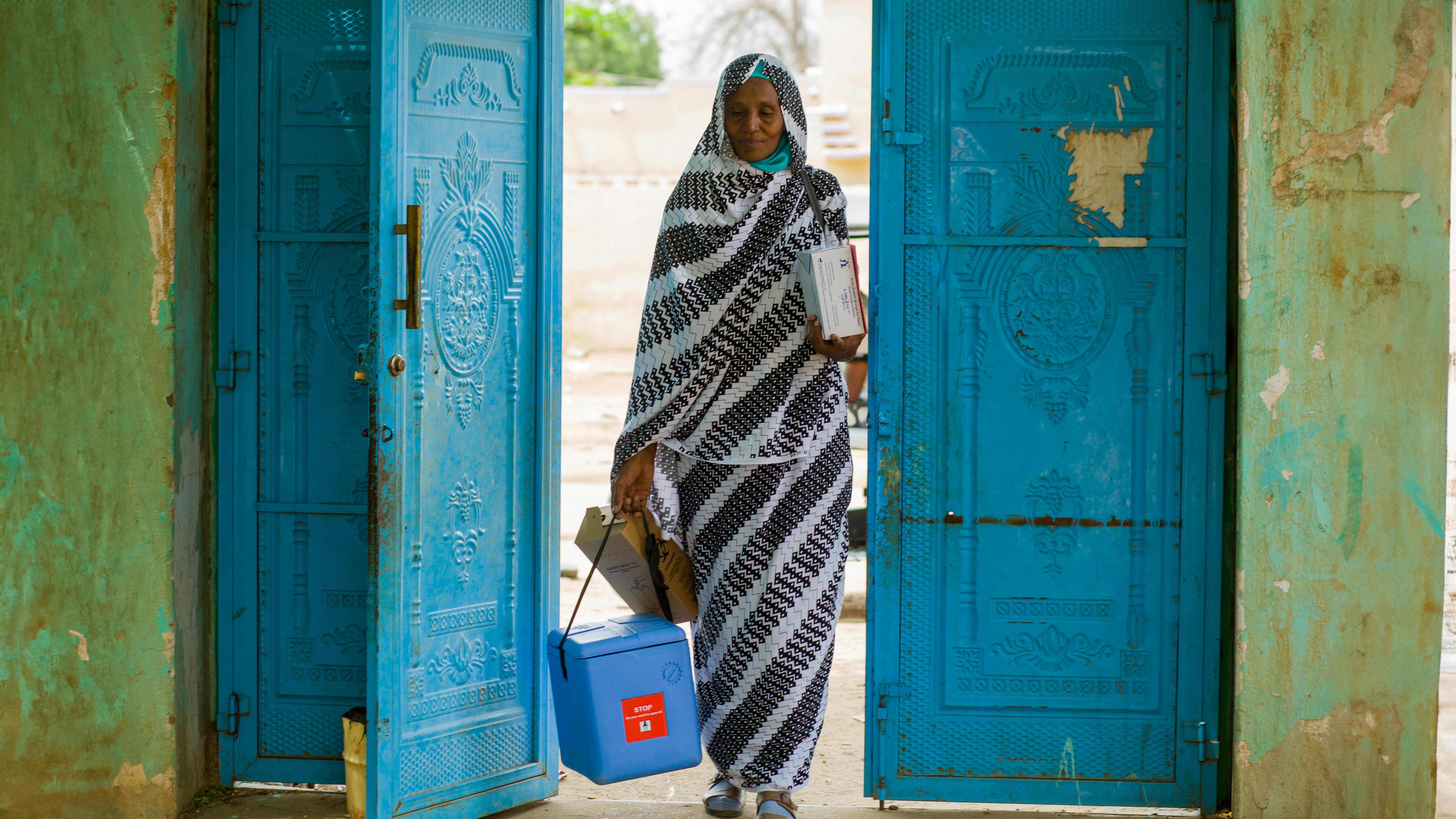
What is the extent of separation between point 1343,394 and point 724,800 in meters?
1.98

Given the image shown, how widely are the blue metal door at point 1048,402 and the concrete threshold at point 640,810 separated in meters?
0.05

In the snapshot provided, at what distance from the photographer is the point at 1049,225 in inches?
131

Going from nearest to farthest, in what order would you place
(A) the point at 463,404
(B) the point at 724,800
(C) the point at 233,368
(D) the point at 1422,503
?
(D) the point at 1422,503 → (A) the point at 463,404 → (B) the point at 724,800 → (C) the point at 233,368

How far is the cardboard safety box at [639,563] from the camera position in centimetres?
328

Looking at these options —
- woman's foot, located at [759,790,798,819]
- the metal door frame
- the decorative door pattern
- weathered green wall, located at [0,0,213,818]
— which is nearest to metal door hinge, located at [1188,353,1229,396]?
woman's foot, located at [759,790,798,819]

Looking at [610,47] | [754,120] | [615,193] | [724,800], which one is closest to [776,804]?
[724,800]

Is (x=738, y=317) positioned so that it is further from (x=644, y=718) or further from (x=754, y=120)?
(x=644, y=718)

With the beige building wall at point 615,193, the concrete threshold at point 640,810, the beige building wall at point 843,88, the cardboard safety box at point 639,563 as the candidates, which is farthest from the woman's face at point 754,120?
the beige building wall at point 615,193

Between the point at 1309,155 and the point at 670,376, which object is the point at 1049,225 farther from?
the point at 670,376

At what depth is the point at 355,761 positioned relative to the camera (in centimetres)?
327

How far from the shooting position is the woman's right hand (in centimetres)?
334

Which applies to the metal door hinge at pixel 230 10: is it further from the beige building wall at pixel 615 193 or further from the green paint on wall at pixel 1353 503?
the beige building wall at pixel 615 193

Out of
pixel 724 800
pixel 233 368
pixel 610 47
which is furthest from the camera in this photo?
pixel 610 47

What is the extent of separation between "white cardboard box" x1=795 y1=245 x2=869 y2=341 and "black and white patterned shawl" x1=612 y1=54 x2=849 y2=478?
0.16 meters
